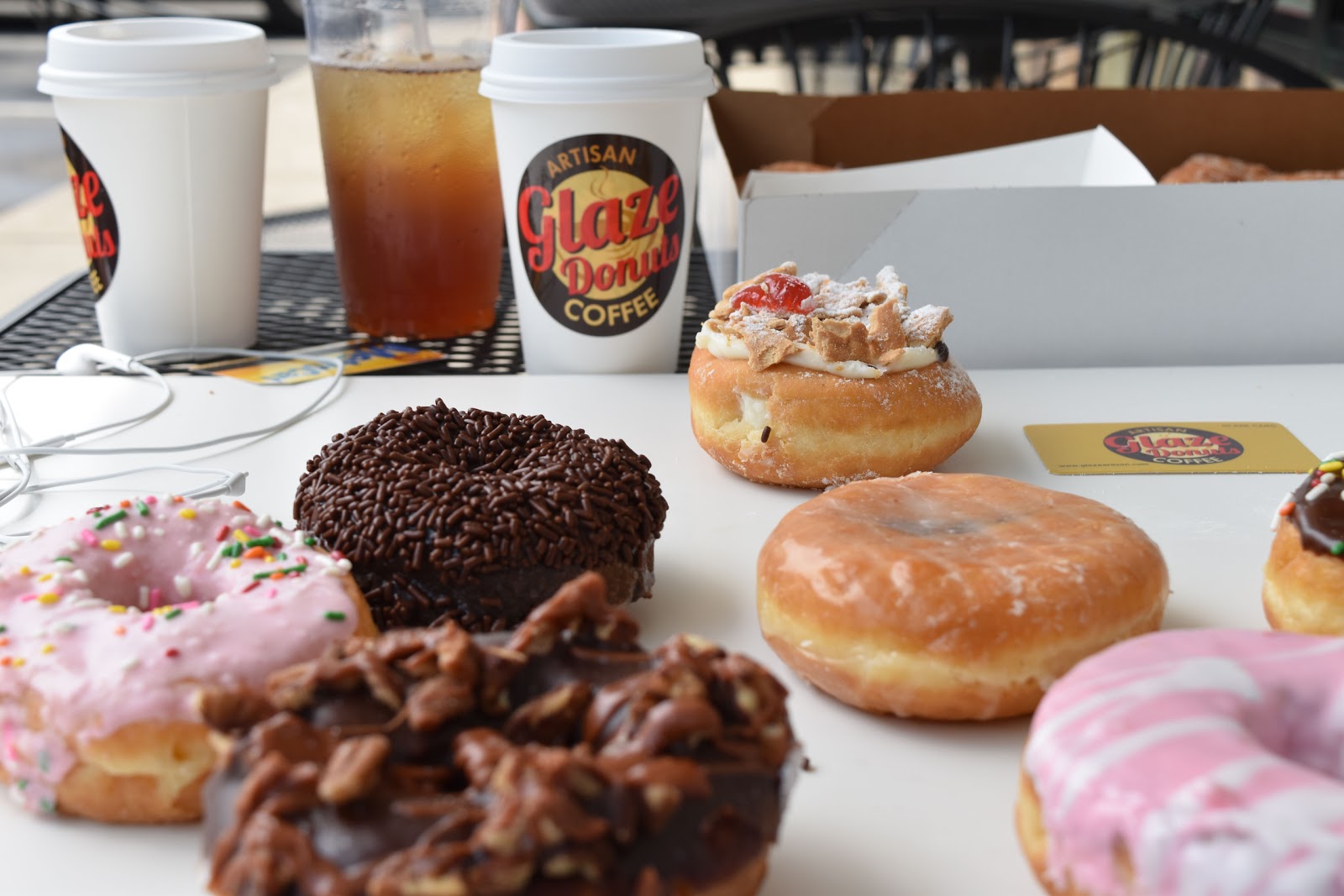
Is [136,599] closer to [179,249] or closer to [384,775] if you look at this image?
[384,775]

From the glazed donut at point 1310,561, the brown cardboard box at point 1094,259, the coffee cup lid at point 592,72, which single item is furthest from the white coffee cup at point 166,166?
the glazed donut at point 1310,561

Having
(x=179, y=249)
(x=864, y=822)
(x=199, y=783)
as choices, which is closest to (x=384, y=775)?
(x=199, y=783)

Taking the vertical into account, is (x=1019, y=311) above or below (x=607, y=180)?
below

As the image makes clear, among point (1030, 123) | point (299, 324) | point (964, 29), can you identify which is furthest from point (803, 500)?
point (964, 29)

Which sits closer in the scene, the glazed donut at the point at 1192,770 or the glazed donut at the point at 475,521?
the glazed donut at the point at 1192,770

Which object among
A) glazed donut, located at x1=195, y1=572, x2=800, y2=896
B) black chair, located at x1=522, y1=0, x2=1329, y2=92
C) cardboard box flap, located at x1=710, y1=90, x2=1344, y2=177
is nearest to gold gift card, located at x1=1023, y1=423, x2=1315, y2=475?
glazed donut, located at x1=195, y1=572, x2=800, y2=896

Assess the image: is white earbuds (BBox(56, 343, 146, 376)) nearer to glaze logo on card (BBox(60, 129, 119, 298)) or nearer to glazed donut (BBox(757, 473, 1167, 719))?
glaze logo on card (BBox(60, 129, 119, 298))

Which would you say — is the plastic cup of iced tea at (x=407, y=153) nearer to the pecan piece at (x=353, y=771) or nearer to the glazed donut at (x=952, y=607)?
the glazed donut at (x=952, y=607)

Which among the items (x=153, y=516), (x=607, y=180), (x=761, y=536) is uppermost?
(x=607, y=180)
